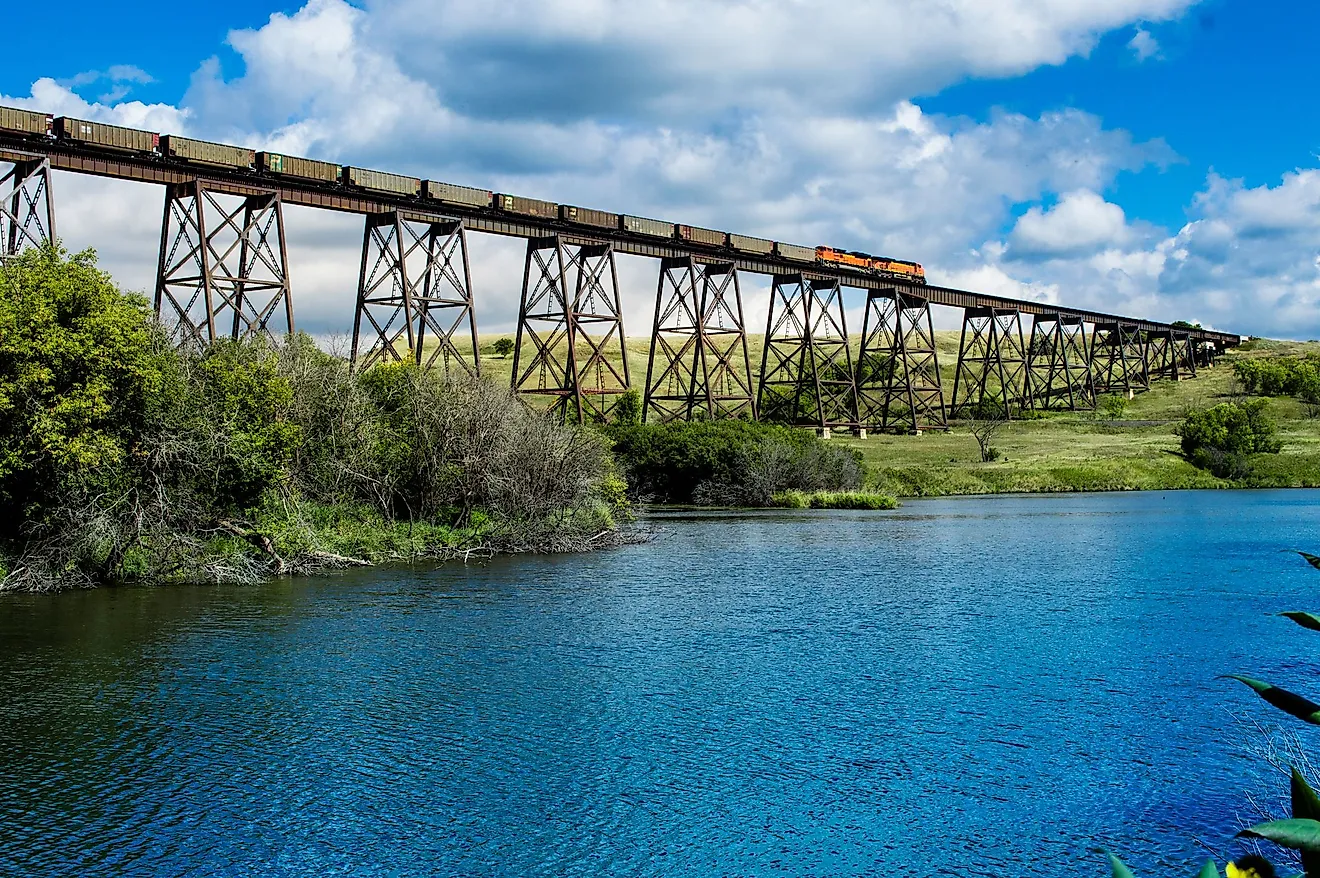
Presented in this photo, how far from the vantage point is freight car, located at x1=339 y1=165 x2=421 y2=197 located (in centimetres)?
3719

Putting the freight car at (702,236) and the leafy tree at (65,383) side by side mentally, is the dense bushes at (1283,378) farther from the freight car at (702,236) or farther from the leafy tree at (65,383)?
the leafy tree at (65,383)

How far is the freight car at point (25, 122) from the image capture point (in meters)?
28.9

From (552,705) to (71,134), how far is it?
2392cm

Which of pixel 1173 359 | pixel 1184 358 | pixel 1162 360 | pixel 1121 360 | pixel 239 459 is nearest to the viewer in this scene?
pixel 239 459

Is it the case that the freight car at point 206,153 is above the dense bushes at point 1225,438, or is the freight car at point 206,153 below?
above

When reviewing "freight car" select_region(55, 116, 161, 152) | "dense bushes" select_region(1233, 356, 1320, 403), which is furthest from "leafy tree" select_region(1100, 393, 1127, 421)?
"freight car" select_region(55, 116, 161, 152)

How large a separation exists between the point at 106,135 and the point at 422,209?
10881 millimetres

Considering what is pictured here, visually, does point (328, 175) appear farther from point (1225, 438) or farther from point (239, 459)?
point (1225, 438)

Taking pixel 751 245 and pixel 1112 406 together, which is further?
pixel 1112 406

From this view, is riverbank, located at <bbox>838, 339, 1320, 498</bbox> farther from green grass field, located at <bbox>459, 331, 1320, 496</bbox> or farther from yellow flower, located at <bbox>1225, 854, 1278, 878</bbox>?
yellow flower, located at <bbox>1225, 854, 1278, 878</bbox>

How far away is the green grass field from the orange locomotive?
9443mm

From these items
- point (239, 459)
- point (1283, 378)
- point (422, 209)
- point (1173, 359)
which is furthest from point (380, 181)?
point (1173, 359)

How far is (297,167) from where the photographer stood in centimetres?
3569

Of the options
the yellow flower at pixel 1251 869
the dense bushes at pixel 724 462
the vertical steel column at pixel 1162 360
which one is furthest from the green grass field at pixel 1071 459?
the yellow flower at pixel 1251 869
